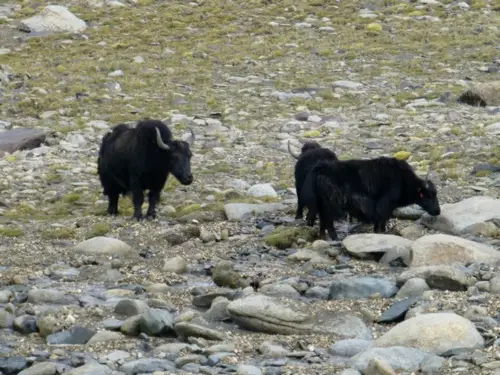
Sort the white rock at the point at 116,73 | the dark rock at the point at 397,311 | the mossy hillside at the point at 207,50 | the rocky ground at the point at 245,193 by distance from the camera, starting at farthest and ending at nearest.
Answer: the white rock at the point at 116,73 < the mossy hillside at the point at 207,50 < the dark rock at the point at 397,311 < the rocky ground at the point at 245,193

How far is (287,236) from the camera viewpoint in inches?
431

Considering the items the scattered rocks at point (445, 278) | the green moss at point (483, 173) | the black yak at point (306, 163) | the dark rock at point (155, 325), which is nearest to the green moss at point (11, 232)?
the black yak at point (306, 163)

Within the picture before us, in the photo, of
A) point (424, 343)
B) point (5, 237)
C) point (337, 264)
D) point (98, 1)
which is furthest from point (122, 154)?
point (98, 1)

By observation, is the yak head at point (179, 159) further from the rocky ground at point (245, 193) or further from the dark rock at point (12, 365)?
the dark rock at point (12, 365)

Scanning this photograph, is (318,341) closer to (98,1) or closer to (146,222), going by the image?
(146,222)

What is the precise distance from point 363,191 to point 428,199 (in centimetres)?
75

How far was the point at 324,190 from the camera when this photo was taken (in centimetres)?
1119

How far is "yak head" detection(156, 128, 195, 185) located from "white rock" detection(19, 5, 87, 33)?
14661mm

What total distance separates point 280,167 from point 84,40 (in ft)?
38.1

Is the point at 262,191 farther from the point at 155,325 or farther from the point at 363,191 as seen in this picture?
the point at 155,325

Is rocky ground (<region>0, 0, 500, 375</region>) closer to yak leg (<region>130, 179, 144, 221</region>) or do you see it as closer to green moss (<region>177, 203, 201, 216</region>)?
green moss (<region>177, 203, 201, 216</region>)

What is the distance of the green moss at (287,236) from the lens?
10.8 m

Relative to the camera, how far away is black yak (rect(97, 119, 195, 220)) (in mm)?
12805

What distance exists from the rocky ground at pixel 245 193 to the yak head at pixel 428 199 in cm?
23
